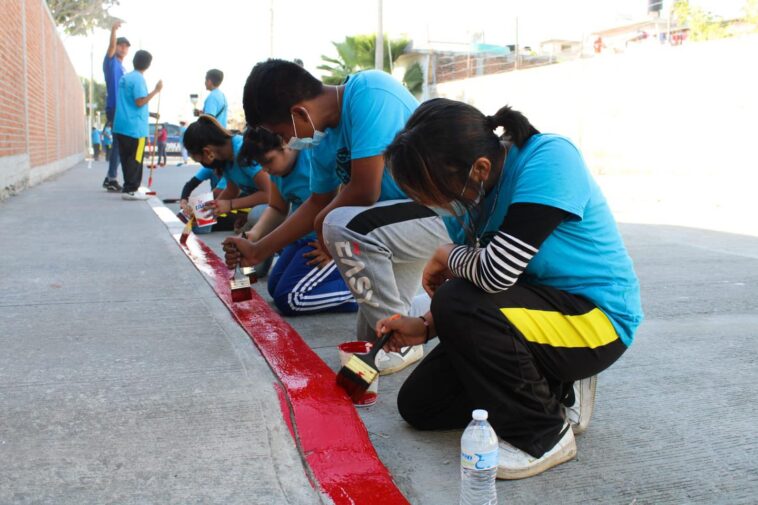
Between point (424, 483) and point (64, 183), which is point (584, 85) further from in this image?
point (424, 483)

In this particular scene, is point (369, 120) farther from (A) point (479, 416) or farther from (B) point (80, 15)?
(B) point (80, 15)

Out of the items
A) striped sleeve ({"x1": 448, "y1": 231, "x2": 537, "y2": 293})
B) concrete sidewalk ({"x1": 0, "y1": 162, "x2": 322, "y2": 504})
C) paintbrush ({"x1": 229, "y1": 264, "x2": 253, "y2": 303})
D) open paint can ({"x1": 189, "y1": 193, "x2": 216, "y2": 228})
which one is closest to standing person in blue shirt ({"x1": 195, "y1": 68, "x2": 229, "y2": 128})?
open paint can ({"x1": 189, "y1": 193, "x2": 216, "y2": 228})

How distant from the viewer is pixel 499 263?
6.68ft

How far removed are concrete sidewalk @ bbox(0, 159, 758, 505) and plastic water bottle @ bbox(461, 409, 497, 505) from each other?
11 cm

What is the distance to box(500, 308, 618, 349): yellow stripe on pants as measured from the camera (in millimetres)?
2100

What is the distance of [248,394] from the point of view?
8.30ft

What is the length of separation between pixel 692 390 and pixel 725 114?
13.7m

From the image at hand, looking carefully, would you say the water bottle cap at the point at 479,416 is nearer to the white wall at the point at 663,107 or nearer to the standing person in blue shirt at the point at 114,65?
the standing person in blue shirt at the point at 114,65

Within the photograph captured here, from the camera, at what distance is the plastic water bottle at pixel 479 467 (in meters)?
1.84

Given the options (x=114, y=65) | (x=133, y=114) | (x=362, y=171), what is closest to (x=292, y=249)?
(x=362, y=171)

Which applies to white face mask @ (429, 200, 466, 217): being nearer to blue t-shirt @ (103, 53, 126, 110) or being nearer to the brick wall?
the brick wall

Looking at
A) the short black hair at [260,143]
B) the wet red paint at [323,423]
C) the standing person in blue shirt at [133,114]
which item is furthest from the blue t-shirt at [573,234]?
the standing person in blue shirt at [133,114]

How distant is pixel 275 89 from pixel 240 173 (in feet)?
8.77

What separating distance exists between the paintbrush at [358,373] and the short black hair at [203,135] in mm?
3083
